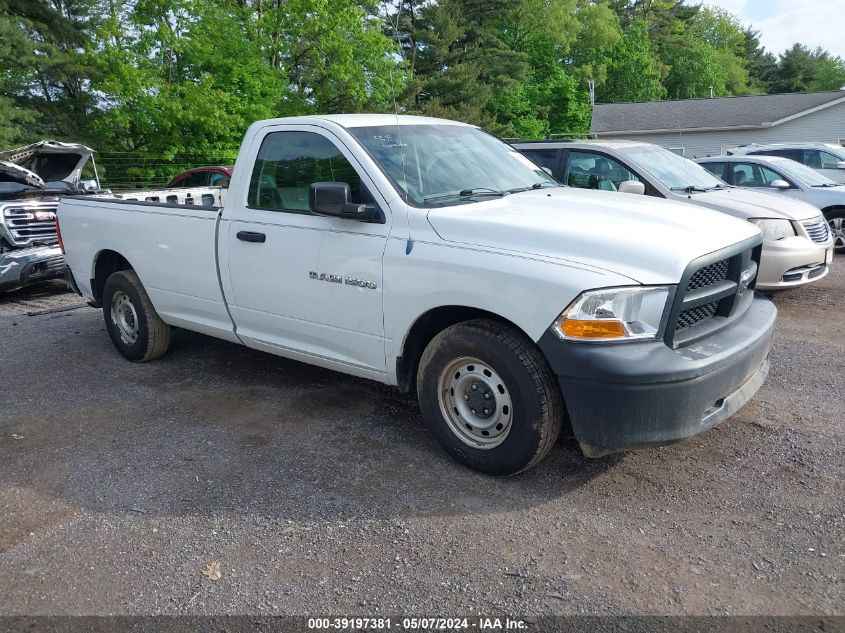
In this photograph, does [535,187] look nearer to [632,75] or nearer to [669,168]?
[669,168]

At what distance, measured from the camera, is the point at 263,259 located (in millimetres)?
4875

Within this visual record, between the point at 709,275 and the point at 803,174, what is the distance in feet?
31.4

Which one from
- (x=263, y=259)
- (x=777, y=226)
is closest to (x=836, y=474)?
(x=263, y=259)

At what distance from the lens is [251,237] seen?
491cm

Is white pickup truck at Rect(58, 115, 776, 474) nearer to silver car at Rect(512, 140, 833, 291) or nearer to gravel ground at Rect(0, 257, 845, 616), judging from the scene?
gravel ground at Rect(0, 257, 845, 616)

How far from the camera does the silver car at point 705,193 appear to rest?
7918 millimetres

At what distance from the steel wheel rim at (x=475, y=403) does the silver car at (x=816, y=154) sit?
41.6ft

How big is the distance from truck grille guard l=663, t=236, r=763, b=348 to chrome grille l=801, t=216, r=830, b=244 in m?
4.49

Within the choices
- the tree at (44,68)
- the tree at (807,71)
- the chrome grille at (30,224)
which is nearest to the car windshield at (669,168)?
the chrome grille at (30,224)

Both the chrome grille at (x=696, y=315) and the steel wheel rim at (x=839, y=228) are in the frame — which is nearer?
the chrome grille at (x=696, y=315)

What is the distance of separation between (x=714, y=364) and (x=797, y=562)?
0.95 m

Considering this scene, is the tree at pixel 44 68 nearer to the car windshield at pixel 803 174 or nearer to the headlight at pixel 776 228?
the car windshield at pixel 803 174

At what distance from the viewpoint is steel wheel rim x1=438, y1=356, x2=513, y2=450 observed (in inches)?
152

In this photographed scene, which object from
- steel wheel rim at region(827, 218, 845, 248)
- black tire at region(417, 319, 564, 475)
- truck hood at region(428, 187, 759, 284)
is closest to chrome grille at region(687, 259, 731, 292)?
truck hood at region(428, 187, 759, 284)
